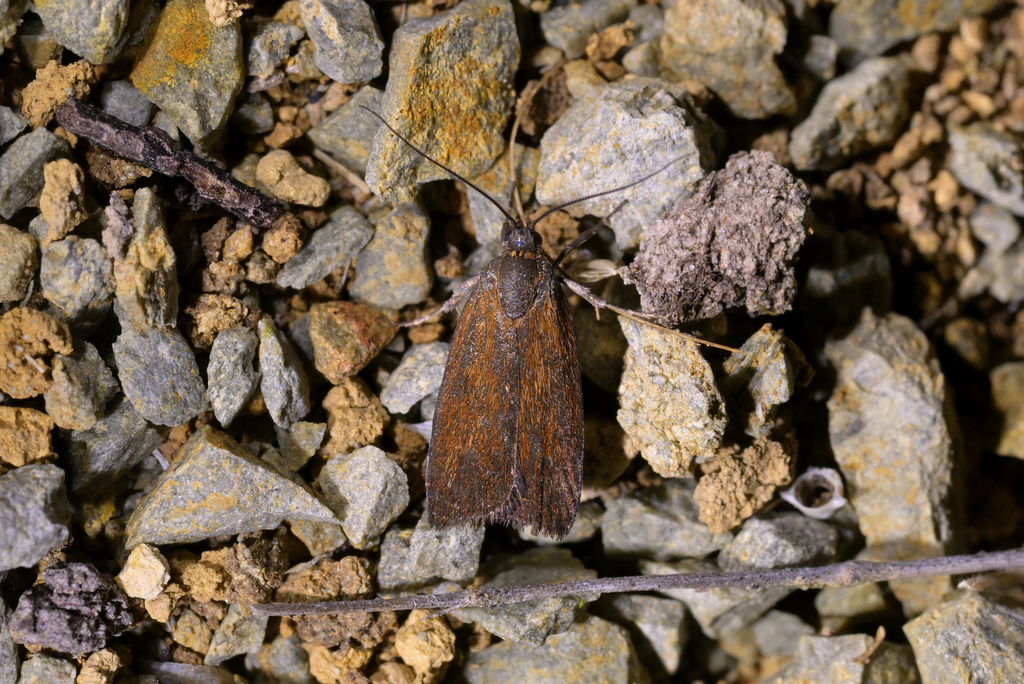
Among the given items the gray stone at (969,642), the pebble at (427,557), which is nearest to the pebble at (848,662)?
the gray stone at (969,642)

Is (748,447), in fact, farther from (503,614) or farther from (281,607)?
(281,607)

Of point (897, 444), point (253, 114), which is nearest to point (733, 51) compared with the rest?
point (897, 444)

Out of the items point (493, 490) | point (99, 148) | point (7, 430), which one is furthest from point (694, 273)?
point (7, 430)

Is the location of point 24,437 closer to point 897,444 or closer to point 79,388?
point 79,388

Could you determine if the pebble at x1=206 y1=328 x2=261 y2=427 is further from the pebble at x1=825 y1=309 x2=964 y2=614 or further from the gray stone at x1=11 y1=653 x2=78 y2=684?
the pebble at x1=825 y1=309 x2=964 y2=614

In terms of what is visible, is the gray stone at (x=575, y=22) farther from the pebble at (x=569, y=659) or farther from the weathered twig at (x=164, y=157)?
the pebble at (x=569, y=659)
